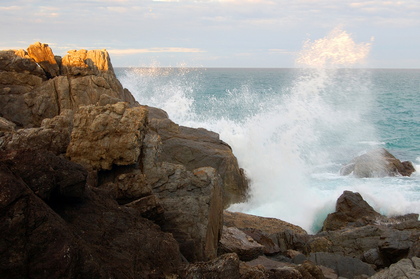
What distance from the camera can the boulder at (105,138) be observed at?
272 inches

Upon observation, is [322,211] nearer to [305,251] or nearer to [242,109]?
[305,251]

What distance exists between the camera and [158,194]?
6629 mm

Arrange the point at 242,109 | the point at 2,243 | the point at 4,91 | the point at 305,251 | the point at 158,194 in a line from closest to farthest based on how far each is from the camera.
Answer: the point at 2,243, the point at 158,194, the point at 305,251, the point at 4,91, the point at 242,109

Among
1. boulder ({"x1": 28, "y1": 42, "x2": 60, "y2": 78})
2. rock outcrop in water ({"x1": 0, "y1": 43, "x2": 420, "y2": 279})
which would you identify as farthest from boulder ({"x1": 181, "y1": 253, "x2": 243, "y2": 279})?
boulder ({"x1": 28, "y1": 42, "x2": 60, "y2": 78})

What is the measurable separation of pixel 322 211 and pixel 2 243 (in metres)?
12.7

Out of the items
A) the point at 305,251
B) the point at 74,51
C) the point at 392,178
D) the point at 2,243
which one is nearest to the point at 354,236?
the point at 305,251

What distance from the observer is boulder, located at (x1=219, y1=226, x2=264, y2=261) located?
24.4ft

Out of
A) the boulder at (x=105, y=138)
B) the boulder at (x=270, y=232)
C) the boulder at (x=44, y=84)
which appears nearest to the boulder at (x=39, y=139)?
the boulder at (x=105, y=138)

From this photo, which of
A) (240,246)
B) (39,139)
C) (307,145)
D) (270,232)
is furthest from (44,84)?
(307,145)

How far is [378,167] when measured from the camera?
62.3 feet

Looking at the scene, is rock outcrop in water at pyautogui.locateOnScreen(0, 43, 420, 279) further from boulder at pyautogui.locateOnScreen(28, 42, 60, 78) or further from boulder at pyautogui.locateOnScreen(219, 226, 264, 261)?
boulder at pyautogui.locateOnScreen(28, 42, 60, 78)

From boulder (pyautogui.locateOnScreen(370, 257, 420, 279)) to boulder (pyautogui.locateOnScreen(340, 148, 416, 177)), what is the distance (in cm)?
1277

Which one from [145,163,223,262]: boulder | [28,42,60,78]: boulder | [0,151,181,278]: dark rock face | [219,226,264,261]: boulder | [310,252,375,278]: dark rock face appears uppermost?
[28,42,60,78]: boulder

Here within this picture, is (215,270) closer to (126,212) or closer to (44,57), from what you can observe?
(126,212)
